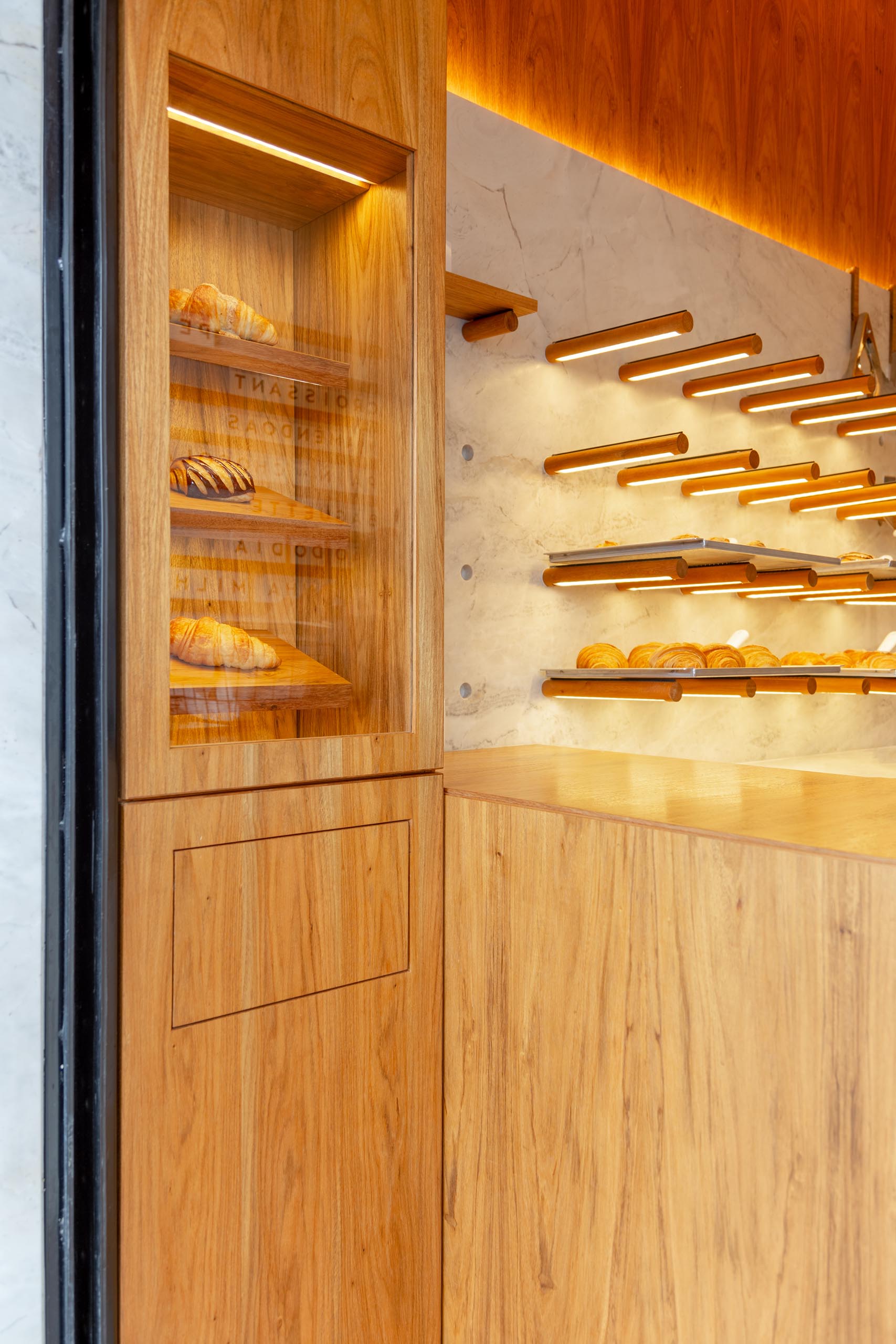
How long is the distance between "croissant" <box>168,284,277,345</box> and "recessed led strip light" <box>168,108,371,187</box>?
19 centimetres

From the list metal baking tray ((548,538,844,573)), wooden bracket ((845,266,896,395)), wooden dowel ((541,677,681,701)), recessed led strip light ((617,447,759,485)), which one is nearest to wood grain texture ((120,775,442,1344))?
wooden dowel ((541,677,681,701))

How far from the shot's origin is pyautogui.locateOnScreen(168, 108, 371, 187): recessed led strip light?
3.85 ft

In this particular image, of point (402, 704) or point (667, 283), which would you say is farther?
point (667, 283)

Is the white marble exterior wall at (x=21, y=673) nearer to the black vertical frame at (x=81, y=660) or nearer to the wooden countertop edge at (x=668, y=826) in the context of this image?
the black vertical frame at (x=81, y=660)

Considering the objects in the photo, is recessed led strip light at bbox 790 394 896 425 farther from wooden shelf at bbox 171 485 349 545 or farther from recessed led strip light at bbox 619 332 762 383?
wooden shelf at bbox 171 485 349 545

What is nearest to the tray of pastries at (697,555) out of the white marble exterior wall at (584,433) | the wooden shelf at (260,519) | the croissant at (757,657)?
the white marble exterior wall at (584,433)

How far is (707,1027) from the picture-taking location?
43.8 inches

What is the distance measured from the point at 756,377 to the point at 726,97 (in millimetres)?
1105

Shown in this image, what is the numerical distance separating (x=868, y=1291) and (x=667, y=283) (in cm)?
234

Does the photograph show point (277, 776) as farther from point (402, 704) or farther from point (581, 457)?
point (581, 457)

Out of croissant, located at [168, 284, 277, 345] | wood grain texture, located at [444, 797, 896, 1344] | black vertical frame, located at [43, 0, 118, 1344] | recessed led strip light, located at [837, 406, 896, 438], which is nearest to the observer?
wood grain texture, located at [444, 797, 896, 1344]

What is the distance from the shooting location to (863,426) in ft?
9.96

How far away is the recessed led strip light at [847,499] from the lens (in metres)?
2.73

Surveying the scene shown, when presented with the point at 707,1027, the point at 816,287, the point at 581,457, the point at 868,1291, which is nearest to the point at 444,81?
the point at 581,457
